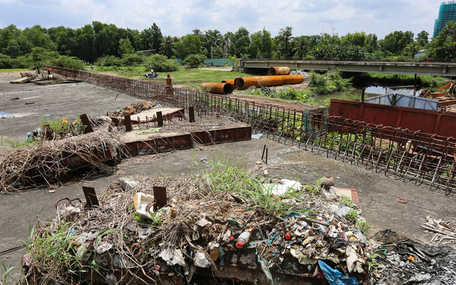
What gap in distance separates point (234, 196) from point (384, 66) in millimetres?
41093

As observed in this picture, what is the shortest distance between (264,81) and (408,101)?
20.2 metres

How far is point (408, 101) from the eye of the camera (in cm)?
1567

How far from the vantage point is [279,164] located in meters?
9.24

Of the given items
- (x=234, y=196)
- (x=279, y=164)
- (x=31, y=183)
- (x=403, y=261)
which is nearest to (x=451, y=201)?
(x=403, y=261)

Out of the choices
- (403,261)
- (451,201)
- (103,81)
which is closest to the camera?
(403,261)

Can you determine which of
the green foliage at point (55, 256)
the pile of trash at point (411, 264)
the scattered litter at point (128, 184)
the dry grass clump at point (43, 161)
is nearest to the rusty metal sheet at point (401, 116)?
the pile of trash at point (411, 264)

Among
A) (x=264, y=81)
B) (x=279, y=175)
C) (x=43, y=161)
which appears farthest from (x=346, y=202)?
(x=264, y=81)

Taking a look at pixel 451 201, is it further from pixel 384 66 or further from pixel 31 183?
pixel 384 66

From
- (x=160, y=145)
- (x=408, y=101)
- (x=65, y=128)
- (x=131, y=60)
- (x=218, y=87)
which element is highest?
(x=131, y=60)

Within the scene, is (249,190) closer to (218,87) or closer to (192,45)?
(218,87)

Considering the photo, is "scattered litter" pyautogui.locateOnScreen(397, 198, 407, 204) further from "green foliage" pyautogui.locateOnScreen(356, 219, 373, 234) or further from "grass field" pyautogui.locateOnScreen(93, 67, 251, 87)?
"grass field" pyautogui.locateOnScreen(93, 67, 251, 87)

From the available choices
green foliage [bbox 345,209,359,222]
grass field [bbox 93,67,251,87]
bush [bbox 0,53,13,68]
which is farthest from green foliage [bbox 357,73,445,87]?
bush [bbox 0,53,13,68]

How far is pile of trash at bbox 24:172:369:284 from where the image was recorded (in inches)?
156

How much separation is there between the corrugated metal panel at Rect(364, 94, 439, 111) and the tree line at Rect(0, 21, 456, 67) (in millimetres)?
33381
